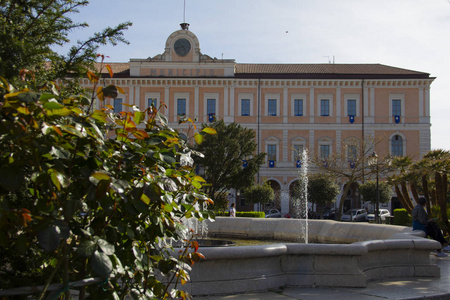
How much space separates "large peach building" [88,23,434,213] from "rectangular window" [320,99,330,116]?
9 centimetres

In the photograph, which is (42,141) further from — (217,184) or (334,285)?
(217,184)

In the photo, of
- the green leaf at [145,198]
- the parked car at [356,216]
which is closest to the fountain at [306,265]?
the green leaf at [145,198]

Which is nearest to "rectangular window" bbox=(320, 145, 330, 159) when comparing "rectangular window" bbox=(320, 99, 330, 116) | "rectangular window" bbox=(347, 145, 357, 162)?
"rectangular window" bbox=(347, 145, 357, 162)

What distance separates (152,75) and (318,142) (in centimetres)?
1682

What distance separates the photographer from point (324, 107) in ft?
145

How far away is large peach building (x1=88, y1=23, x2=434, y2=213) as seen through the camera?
4341 cm

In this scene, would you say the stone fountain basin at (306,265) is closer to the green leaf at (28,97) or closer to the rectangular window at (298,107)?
the green leaf at (28,97)

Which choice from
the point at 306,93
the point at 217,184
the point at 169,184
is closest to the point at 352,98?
the point at 306,93

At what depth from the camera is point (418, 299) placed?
6.19m

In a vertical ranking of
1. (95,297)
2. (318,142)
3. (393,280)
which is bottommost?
(393,280)

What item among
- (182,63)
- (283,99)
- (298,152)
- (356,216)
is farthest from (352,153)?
(182,63)

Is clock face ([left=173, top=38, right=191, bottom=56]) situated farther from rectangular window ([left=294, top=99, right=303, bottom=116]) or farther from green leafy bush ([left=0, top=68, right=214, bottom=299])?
green leafy bush ([left=0, top=68, right=214, bottom=299])

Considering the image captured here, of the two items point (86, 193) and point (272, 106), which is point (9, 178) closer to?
point (86, 193)

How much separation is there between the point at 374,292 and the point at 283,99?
3835cm
